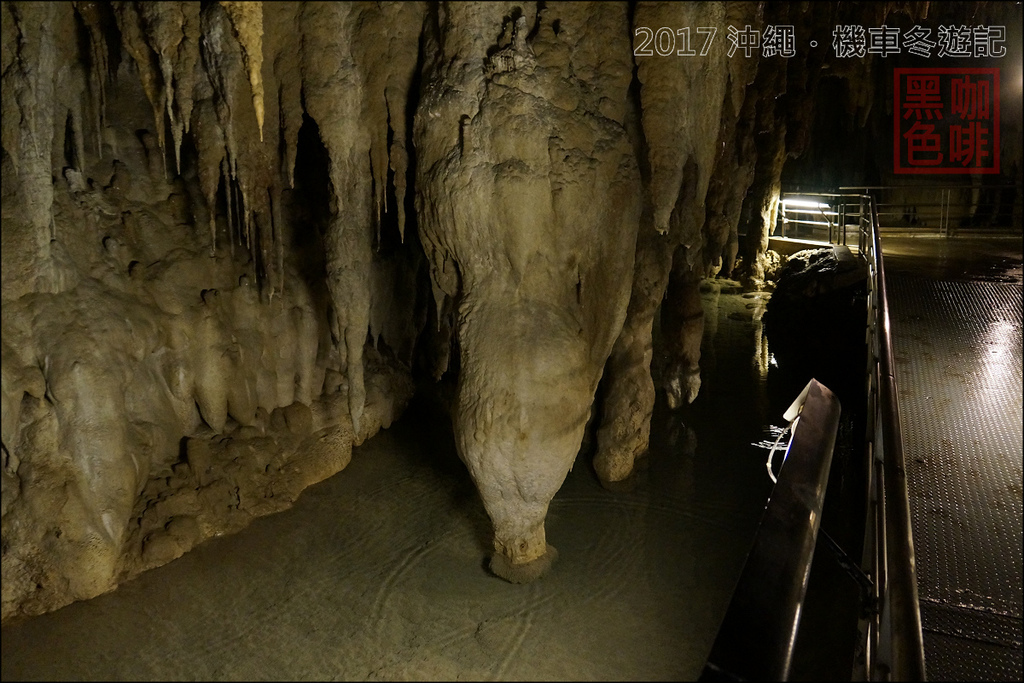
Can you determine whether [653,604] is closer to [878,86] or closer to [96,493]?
[96,493]

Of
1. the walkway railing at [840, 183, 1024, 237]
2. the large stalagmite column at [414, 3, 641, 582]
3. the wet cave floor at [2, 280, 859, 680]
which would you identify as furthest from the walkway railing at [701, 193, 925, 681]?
the walkway railing at [840, 183, 1024, 237]

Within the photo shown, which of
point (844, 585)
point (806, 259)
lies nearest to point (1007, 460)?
point (844, 585)

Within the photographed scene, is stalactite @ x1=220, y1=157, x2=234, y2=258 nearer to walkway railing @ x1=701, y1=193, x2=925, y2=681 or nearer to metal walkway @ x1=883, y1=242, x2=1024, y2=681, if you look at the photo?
walkway railing @ x1=701, y1=193, x2=925, y2=681

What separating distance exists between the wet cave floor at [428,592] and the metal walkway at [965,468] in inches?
22.0

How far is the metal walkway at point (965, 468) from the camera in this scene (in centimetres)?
307

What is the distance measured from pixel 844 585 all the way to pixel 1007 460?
114 centimetres

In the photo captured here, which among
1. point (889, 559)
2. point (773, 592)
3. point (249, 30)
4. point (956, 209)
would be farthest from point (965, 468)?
point (956, 209)

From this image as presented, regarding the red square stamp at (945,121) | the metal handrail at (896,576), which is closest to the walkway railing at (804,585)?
the metal handrail at (896,576)

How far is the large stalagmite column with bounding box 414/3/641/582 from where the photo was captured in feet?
13.3

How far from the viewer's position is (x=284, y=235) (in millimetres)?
6453

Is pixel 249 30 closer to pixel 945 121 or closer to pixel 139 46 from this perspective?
pixel 139 46

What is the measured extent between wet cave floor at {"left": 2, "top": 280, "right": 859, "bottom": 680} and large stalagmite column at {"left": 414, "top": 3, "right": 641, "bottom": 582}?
1.79ft

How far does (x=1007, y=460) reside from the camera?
3.69 meters

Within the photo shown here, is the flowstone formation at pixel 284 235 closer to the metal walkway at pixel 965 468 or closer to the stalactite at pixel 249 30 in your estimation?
the stalactite at pixel 249 30
